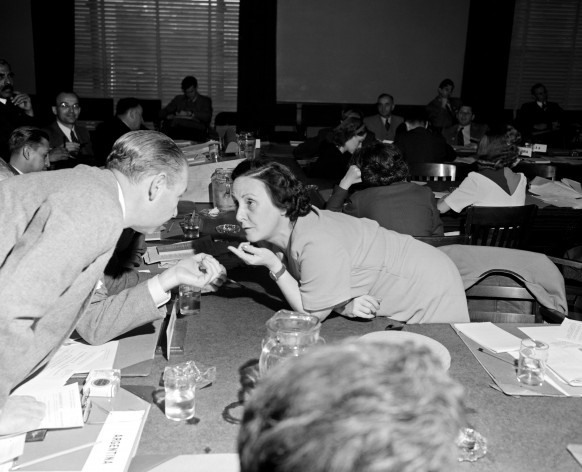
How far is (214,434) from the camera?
51.5 inches

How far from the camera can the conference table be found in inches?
49.8

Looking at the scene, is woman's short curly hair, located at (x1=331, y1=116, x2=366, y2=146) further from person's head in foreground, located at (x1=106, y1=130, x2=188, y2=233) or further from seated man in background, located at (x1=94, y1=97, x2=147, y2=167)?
person's head in foreground, located at (x1=106, y1=130, x2=188, y2=233)

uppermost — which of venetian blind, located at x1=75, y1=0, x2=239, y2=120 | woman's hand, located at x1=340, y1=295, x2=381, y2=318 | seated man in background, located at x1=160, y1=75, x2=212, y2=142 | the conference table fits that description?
venetian blind, located at x1=75, y1=0, x2=239, y2=120

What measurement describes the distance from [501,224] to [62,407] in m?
2.46

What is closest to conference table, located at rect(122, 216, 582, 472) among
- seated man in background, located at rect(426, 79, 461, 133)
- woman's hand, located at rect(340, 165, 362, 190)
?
woman's hand, located at rect(340, 165, 362, 190)

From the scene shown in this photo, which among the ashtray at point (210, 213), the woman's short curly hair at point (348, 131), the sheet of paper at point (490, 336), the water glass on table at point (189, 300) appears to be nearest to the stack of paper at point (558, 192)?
the woman's short curly hair at point (348, 131)

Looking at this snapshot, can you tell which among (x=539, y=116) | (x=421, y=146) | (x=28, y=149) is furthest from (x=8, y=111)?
(x=539, y=116)

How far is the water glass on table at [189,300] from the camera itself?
76.7 inches

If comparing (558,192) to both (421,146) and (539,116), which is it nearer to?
(421,146)

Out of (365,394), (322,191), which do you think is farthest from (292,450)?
(322,191)

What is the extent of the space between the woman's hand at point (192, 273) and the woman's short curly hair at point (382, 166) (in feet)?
4.92

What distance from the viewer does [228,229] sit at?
304 cm

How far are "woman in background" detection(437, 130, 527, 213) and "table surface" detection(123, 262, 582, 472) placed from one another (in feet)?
6.25

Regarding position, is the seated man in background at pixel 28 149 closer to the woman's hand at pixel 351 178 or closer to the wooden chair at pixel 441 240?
the woman's hand at pixel 351 178
